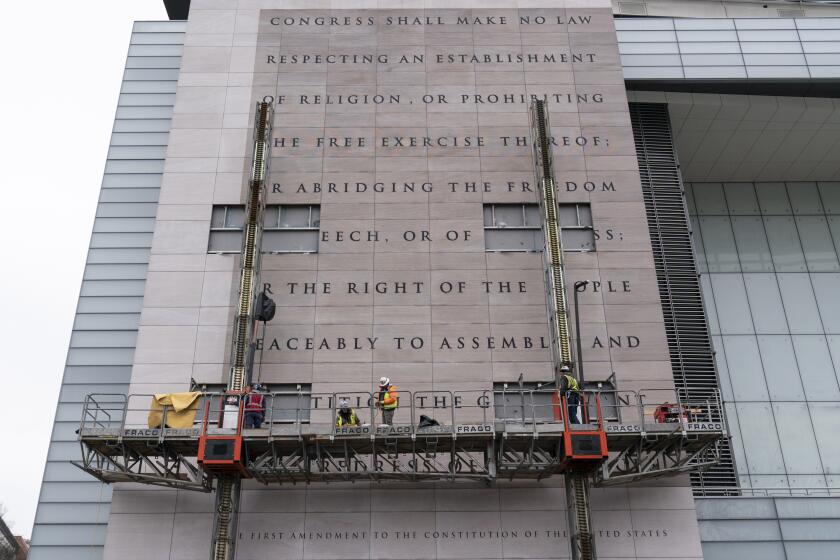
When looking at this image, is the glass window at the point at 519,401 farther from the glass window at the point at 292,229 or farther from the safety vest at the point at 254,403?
the glass window at the point at 292,229

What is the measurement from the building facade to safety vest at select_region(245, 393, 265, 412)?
208 cm

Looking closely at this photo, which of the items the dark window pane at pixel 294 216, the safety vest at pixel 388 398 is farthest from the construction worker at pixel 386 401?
the dark window pane at pixel 294 216

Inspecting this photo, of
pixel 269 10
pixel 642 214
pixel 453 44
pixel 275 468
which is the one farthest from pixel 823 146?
pixel 275 468

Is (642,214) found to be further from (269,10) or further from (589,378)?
(269,10)

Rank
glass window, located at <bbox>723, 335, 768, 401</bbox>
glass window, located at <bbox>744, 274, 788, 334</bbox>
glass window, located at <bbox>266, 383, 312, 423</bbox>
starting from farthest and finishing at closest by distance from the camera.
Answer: glass window, located at <bbox>744, 274, 788, 334</bbox>
glass window, located at <bbox>723, 335, 768, 401</bbox>
glass window, located at <bbox>266, 383, 312, 423</bbox>

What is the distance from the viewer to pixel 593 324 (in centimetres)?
2828

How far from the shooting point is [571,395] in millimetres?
24250

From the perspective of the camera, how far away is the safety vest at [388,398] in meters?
24.2

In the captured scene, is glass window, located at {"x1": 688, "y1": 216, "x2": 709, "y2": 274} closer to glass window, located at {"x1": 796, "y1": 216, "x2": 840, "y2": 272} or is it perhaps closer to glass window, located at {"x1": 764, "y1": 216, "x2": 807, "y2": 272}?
glass window, located at {"x1": 764, "y1": 216, "x2": 807, "y2": 272}

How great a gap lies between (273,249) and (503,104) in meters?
11.1

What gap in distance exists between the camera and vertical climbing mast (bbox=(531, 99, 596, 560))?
24047mm

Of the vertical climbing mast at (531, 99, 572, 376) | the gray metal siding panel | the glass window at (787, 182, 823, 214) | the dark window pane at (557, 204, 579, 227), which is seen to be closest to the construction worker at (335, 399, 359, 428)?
the vertical climbing mast at (531, 99, 572, 376)

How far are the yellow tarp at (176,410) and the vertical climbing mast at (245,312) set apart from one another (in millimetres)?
1336

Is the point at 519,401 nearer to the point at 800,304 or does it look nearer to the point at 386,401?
the point at 386,401
